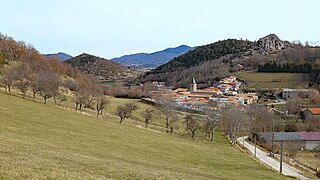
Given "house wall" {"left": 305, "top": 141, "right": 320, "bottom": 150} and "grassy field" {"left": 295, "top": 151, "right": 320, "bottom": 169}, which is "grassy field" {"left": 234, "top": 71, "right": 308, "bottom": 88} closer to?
"house wall" {"left": 305, "top": 141, "right": 320, "bottom": 150}

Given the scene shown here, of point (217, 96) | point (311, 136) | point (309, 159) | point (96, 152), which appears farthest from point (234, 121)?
point (217, 96)

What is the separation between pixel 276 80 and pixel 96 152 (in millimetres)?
131233

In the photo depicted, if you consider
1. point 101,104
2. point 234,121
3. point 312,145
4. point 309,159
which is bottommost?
point 309,159

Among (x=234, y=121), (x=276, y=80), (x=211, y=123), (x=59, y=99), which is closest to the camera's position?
(x=211, y=123)

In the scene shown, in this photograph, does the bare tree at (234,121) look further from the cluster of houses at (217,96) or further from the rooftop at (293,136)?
the cluster of houses at (217,96)

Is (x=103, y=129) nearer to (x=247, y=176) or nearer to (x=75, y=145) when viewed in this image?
(x=75, y=145)

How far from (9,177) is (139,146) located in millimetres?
25154

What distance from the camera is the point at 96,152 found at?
29.0 m

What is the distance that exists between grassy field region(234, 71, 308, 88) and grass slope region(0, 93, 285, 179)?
10966cm

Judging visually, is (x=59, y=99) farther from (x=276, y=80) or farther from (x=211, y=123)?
(x=276, y=80)

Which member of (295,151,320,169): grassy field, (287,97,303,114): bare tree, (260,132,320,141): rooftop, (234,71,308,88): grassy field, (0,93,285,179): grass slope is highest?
(234,71,308,88): grassy field

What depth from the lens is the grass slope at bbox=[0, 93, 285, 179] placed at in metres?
19.9

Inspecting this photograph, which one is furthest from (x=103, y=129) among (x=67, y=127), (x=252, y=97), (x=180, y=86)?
(x=180, y=86)

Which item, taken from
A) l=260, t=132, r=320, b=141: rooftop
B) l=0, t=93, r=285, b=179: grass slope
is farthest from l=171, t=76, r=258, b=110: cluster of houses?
l=0, t=93, r=285, b=179: grass slope
